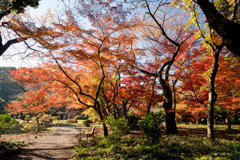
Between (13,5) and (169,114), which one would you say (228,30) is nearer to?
(169,114)

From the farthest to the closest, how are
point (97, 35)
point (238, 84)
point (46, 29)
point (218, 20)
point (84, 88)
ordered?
point (84, 88), point (238, 84), point (97, 35), point (46, 29), point (218, 20)

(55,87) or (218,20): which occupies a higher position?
(218,20)

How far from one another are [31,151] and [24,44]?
15.9ft

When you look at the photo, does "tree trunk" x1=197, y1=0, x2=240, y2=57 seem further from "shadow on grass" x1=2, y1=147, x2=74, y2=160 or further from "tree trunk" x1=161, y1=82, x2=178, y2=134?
"shadow on grass" x1=2, y1=147, x2=74, y2=160

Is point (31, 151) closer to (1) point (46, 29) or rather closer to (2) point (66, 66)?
(2) point (66, 66)

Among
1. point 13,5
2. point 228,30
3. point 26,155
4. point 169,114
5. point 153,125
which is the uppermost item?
point 13,5

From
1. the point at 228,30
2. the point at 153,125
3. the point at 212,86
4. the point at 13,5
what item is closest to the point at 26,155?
the point at 153,125

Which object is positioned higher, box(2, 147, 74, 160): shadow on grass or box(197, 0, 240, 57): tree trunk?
box(197, 0, 240, 57): tree trunk

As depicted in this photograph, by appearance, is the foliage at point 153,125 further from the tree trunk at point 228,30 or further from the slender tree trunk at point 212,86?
the tree trunk at point 228,30

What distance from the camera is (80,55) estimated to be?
557 cm

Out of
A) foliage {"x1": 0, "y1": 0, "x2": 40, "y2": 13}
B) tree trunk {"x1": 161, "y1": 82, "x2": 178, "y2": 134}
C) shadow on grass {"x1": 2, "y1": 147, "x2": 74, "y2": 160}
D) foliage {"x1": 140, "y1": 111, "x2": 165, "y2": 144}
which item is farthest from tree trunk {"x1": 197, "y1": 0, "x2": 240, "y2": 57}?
shadow on grass {"x1": 2, "y1": 147, "x2": 74, "y2": 160}

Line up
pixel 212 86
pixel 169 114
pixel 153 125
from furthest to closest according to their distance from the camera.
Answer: pixel 169 114 → pixel 212 86 → pixel 153 125

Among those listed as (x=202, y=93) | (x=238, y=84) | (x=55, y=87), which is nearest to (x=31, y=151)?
(x=55, y=87)

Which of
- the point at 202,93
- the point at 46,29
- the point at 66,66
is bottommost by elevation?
the point at 202,93
